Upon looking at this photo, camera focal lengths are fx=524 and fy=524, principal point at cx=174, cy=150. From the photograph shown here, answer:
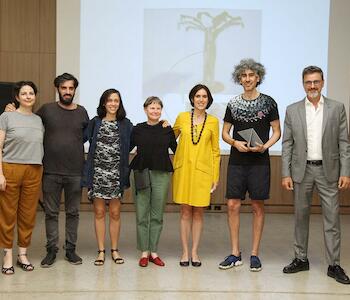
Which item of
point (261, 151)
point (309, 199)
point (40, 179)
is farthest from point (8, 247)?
point (309, 199)

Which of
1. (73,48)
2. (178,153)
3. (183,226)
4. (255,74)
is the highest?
(73,48)

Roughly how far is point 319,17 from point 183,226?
3594 millimetres

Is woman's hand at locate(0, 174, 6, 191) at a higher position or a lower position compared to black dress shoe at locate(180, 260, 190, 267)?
higher

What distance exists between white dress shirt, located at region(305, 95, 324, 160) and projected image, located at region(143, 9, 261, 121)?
262cm

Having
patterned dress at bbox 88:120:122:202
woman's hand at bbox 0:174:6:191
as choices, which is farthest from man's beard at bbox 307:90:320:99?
woman's hand at bbox 0:174:6:191

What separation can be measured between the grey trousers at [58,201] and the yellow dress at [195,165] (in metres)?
0.76

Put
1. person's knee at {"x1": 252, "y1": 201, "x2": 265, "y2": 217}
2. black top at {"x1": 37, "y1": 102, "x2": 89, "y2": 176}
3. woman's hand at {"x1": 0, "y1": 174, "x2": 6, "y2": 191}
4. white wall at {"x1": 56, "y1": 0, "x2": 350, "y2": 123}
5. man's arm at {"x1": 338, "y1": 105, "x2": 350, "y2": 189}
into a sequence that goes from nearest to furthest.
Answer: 1. woman's hand at {"x1": 0, "y1": 174, "x2": 6, "y2": 191}
2. man's arm at {"x1": 338, "y1": 105, "x2": 350, "y2": 189}
3. black top at {"x1": 37, "y1": 102, "x2": 89, "y2": 176}
4. person's knee at {"x1": 252, "y1": 201, "x2": 265, "y2": 217}
5. white wall at {"x1": 56, "y1": 0, "x2": 350, "y2": 123}

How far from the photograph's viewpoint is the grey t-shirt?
12.0ft

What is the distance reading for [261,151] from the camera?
385 centimetres

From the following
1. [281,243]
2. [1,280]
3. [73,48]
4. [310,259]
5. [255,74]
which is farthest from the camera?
[73,48]

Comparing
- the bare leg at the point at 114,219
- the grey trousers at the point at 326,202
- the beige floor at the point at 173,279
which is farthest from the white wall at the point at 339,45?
the bare leg at the point at 114,219

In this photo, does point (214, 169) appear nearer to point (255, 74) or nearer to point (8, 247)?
point (255, 74)

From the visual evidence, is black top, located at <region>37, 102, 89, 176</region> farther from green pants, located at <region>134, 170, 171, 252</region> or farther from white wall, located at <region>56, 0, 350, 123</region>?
white wall, located at <region>56, 0, 350, 123</region>

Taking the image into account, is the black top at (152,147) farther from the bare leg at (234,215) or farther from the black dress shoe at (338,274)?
the black dress shoe at (338,274)
